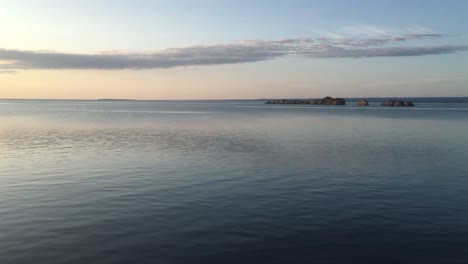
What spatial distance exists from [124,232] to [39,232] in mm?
3520

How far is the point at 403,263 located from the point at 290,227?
4.97 metres

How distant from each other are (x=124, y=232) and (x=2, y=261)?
14.8ft

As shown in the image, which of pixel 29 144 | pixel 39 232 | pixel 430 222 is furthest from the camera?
pixel 29 144

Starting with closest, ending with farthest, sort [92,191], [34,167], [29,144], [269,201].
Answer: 1. [269,201]
2. [92,191]
3. [34,167]
4. [29,144]

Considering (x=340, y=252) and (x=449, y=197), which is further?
(x=449, y=197)

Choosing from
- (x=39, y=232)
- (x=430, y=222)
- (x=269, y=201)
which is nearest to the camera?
(x=39, y=232)

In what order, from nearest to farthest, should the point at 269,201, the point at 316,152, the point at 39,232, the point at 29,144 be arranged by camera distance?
the point at 39,232, the point at 269,201, the point at 316,152, the point at 29,144

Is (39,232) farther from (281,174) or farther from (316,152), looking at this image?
→ (316,152)

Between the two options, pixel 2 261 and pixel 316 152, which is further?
pixel 316 152

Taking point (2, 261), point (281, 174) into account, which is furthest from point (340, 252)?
point (281, 174)

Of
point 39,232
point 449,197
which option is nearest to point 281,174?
point 449,197

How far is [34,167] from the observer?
33.2 meters

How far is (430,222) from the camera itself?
18.3m

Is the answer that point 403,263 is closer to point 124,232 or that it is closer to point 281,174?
point 124,232
